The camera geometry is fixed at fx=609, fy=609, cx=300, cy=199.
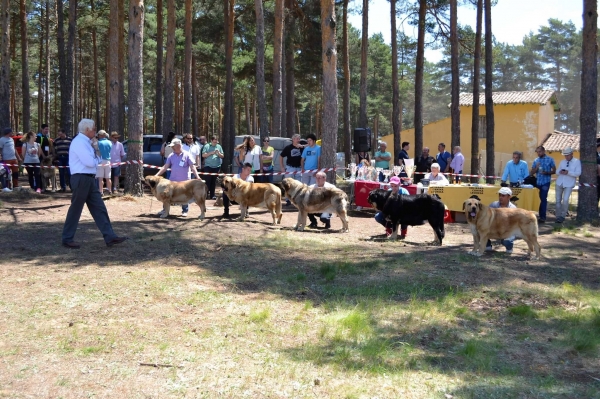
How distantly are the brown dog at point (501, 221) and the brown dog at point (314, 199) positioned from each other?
9.90 ft

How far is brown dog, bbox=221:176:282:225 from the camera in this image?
1233 cm

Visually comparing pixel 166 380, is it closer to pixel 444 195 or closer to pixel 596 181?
pixel 444 195

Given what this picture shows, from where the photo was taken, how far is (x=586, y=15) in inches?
586

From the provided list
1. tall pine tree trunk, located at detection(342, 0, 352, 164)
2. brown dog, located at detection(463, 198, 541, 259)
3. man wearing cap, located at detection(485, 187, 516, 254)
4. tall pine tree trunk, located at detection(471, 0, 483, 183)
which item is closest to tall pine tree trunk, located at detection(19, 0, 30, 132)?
tall pine tree trunk, located at detection(342, 0, 352, 164)

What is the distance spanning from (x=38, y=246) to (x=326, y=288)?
4.54 meters

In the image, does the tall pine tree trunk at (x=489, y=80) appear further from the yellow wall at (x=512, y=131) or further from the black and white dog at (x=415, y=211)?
the yellow wall at (x=512, y=131)

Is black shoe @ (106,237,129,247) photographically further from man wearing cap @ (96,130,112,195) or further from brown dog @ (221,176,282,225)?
man wearing cap @ (96,130,112,195)

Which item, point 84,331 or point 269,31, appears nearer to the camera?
point 84,331

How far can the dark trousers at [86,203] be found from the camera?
8688 millimetres

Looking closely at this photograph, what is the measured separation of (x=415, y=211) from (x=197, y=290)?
5.21 m

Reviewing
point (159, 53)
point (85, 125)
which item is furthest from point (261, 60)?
Result: point (85, 125)

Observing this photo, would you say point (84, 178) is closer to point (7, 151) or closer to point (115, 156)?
point (115, 156)

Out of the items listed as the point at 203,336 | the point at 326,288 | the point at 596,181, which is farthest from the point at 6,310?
the point at 596,181

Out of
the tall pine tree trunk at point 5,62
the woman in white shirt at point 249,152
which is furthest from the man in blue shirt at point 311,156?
the tall pine tree trunk at point 5,62
